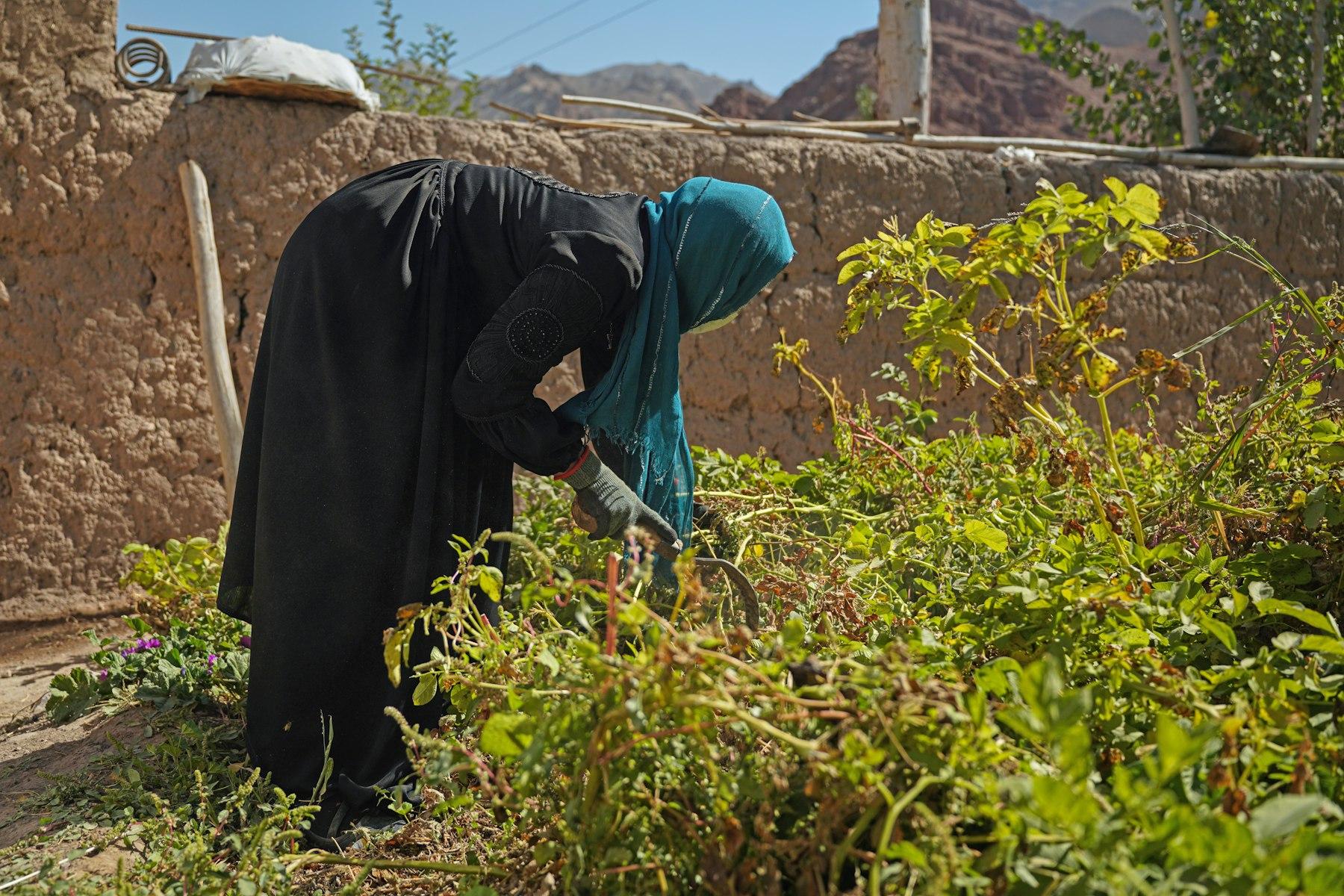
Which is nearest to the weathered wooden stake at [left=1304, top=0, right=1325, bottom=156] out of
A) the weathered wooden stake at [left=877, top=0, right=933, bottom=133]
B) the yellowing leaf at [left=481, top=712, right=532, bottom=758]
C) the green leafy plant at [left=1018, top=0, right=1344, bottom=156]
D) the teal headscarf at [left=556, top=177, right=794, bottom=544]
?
the green leafy plant at [left=1018, top=0, right=1344, bottom=156]

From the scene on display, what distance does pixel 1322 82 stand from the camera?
648cm

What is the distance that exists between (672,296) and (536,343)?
0.37 m

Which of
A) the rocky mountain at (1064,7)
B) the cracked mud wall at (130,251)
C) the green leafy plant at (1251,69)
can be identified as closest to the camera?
the cracked mud wall at (130,251)

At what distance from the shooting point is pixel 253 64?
3758 millimetres

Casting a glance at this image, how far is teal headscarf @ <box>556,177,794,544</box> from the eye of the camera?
226 centimetres

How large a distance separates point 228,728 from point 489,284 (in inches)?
47.7

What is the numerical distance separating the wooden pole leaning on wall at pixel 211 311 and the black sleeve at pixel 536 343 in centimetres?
195

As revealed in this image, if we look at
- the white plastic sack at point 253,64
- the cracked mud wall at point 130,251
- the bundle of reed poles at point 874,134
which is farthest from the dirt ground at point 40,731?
the bundle of reed poles at point 874,134

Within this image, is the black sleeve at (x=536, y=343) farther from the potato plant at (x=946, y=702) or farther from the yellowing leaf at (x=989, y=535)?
the yellowing leaf at (x=989, y=535)

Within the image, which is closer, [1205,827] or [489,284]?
[1205,827]

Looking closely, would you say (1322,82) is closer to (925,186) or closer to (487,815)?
(925,186)

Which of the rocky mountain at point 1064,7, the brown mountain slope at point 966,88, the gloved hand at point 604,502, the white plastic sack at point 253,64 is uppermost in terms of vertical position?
the rocky mountain at point 1064,7

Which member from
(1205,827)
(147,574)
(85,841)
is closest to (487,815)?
(85,841)

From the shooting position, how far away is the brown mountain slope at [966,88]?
26641 millimetres
